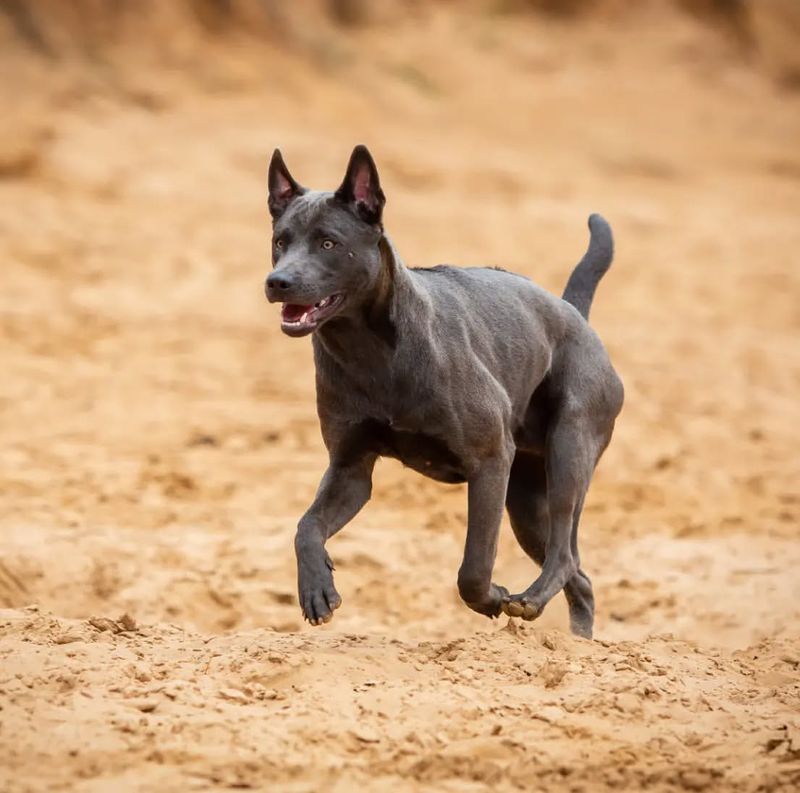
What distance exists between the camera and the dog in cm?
570

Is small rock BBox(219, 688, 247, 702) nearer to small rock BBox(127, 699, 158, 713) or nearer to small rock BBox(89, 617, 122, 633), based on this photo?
small rock BBox(127, 699, 158, 713)

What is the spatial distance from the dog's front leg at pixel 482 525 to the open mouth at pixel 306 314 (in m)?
0.92

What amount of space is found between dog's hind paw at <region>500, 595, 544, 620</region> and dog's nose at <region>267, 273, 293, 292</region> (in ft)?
5.52

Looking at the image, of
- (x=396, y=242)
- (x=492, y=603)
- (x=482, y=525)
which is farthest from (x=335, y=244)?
(x=396, y=242)

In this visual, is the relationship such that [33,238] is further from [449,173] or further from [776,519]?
[776,519]

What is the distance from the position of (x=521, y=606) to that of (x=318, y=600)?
0.96 meters

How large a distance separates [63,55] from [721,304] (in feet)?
25.3

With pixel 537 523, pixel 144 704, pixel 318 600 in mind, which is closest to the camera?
pixel 144 704

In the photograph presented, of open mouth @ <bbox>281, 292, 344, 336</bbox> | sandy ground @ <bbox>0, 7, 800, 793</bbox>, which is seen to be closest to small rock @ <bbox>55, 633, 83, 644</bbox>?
sandy ground @ <bbox>0, 7, 800, 793</bbox>

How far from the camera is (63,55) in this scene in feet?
53.9

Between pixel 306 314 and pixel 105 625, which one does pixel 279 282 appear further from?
pixel 105 625

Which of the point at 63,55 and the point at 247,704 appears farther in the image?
the point at 63,55

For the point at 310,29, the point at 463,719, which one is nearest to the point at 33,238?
the point at 310,29

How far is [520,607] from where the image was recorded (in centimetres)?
615
